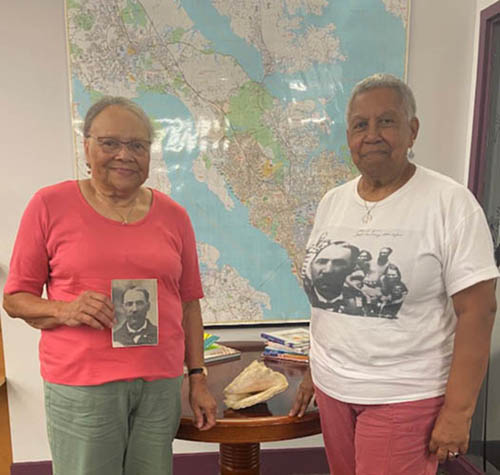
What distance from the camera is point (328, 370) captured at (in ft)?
4.09

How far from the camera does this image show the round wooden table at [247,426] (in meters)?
1.39

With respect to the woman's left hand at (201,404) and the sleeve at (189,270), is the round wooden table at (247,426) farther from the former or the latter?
the sleeve at (189,270)

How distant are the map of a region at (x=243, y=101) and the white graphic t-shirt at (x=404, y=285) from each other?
3.99 ft

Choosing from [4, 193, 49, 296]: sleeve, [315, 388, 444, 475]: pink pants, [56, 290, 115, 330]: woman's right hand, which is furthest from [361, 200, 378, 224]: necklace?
[4, 193, 49, 296]: sleeve

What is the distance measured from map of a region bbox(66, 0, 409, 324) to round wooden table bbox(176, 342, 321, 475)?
2.68 feet

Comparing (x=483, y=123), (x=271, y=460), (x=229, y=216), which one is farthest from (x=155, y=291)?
(x=483, y=123)

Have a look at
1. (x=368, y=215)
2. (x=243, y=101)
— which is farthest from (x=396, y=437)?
(x=243, y=101)

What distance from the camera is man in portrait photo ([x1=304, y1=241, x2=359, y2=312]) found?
47.5 inches

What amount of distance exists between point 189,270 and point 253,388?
→ 0.46 m

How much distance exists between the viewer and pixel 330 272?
4.05 ft

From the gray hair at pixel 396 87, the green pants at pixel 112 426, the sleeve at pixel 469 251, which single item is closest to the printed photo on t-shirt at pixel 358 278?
the sleeve at pixel 469 251

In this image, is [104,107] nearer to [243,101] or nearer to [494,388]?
[243,101]

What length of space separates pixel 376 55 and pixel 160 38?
1.09 meters

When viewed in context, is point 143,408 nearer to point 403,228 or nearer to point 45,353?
point 45,353
